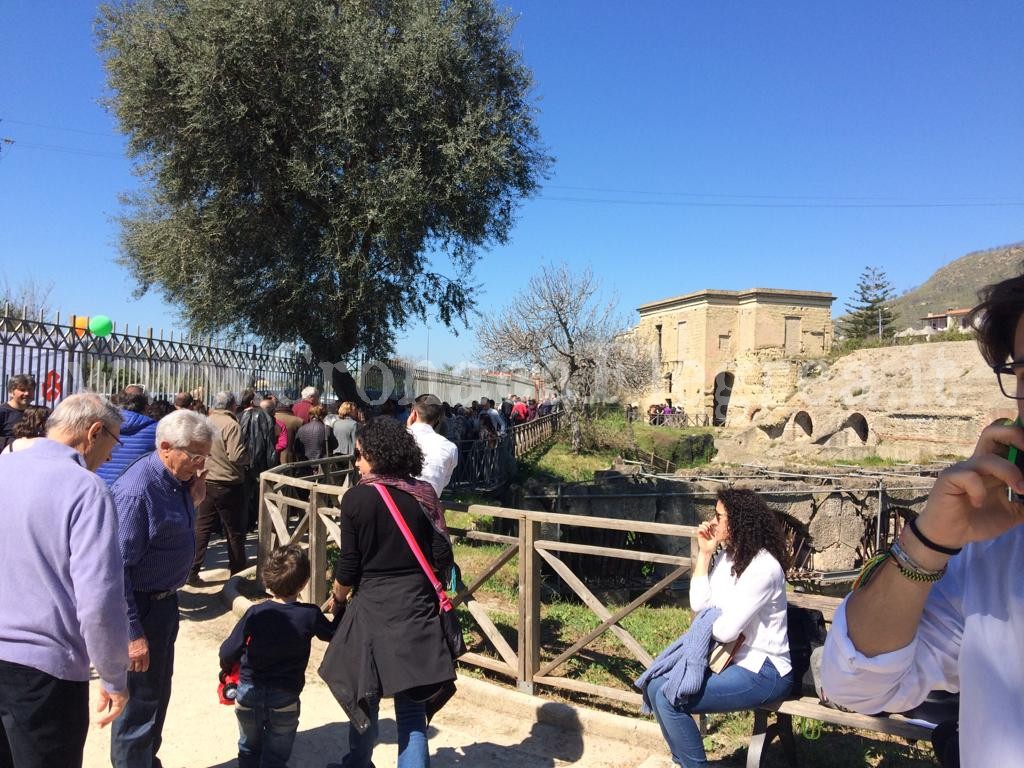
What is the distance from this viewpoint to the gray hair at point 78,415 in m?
2.52

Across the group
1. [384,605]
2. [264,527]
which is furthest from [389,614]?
[264,527]

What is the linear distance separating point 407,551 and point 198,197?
10.1 metres

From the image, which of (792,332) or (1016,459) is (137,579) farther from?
(792,332)

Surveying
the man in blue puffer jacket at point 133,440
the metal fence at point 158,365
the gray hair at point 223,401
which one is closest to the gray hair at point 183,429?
the man in blue puffer jacket at point 133,440

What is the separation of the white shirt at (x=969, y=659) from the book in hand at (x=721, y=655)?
1.70 meters

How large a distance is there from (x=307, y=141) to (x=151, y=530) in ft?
30.3

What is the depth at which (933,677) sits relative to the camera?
4.69 feet

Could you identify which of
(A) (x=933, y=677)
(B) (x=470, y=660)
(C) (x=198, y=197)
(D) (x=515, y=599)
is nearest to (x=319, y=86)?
(C) (x=198, y=197)

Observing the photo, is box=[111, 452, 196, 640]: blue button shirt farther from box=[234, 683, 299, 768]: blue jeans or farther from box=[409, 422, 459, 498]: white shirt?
box=[409, 422, 459, 498]: white shirt

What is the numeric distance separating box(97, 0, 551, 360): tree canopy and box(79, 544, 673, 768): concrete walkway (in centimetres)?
793

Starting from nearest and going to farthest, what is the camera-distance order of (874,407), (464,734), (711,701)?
(711,701)
(464,734)
(874,407)

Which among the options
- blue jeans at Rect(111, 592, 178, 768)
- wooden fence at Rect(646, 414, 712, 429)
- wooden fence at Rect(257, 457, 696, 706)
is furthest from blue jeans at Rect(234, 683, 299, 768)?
wooden fence at Rect(646, 414, 712, 429)

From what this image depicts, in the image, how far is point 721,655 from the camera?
311 cm

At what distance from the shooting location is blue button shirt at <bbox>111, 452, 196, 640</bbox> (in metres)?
2.84
